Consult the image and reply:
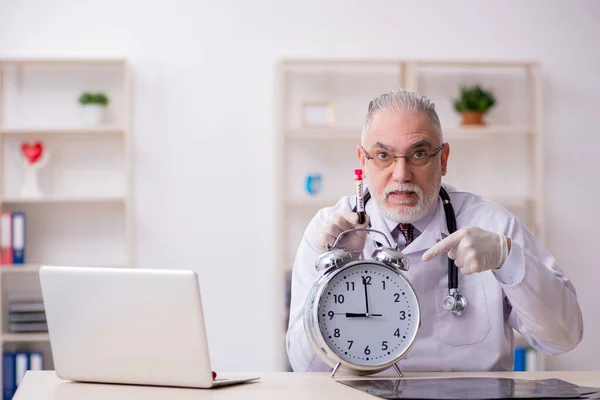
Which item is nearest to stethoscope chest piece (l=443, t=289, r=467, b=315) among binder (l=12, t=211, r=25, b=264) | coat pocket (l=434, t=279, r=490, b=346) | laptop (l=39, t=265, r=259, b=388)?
coat pocket (l=434, t=279, r=490, b=346)

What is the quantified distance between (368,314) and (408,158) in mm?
525

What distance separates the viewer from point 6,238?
4.63m

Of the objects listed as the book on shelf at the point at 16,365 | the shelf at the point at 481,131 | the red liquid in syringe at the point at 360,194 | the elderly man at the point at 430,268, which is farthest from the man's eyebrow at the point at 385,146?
the book on shelf at the point at 16,365

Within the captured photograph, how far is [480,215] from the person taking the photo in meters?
2.41

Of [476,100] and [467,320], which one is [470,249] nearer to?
[467,320]

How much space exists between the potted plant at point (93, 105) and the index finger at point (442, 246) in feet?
10.5

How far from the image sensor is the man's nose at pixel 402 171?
2.28 metres

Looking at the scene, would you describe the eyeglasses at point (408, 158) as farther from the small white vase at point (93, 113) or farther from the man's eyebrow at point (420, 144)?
the small white vase at point (93, 113)

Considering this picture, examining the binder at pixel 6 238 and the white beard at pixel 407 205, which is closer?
the white beard at pixel 407 205

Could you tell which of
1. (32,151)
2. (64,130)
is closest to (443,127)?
(64,130)

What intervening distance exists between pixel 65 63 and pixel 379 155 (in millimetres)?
2949

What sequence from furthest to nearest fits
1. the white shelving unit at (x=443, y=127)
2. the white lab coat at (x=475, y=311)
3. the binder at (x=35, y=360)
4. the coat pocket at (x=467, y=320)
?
the white shelving unit at (x=443, y=127), the binder at (x=35, y=360), the coat pocket at (x=467, y=320), the white lab coat at (x=475, y=311)

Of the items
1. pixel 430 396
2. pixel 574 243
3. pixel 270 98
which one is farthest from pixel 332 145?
pixel 430 396

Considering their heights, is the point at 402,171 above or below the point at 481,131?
below
